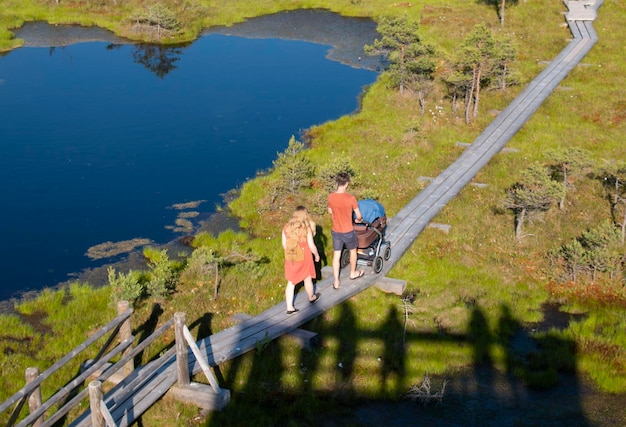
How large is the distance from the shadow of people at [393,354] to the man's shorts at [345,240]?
1.62m

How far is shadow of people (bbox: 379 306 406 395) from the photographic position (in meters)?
12.3

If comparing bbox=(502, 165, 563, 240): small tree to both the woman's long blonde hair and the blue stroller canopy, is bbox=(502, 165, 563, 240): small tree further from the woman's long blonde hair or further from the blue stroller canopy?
the woman's long blonde hair

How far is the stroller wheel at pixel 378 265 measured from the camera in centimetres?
1519

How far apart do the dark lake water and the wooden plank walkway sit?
6.47 m

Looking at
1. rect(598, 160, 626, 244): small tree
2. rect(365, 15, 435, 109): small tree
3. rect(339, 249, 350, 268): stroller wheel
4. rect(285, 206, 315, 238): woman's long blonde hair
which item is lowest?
rect(339, 249, 350, 268): stroller wheel

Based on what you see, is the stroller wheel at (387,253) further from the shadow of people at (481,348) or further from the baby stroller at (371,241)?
the shadow of people at (481,348)

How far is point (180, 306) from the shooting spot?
1475 cm

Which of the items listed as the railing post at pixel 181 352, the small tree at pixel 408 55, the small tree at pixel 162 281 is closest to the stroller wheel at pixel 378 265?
the small tree at pixel 162 281

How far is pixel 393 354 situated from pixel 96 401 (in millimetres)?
5844

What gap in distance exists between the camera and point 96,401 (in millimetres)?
9078

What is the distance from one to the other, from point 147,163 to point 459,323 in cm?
1402

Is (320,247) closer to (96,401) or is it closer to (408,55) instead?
(96,401)

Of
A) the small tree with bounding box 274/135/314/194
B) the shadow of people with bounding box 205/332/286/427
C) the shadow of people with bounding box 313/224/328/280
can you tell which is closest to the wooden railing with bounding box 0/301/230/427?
the shadow of people with bounding box 205/332/286/427

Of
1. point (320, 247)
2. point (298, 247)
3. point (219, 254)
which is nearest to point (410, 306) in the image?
point (298, 247)
